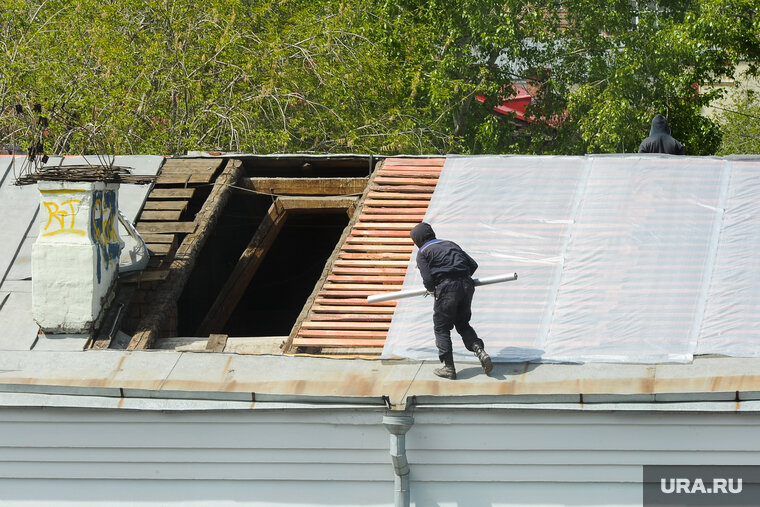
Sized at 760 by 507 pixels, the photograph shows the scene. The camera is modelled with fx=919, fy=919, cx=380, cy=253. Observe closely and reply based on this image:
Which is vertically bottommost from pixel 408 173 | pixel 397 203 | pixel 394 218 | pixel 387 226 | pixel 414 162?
pixel 387 226

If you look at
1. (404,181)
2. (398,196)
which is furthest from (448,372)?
(404,181)

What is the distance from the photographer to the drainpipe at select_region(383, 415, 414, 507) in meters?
7.32

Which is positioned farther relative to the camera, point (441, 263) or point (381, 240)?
point (381, 240)

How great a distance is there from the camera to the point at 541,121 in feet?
81.2

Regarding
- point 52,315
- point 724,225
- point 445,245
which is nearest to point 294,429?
point 445,245

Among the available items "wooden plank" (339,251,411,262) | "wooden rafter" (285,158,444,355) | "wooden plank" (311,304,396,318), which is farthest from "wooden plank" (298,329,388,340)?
"wooden plank" (339,251,411,262)

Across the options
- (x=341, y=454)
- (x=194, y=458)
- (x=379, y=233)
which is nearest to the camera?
(x=341, y=454)

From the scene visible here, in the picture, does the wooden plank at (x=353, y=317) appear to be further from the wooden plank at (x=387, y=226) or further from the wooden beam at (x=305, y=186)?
the wooden beam at (x=305, y=186)

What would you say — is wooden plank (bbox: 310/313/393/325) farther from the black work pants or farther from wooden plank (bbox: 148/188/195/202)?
wooden plank (bbox: 148/188/195/202)

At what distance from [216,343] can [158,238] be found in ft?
6.86

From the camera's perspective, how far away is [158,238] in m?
11.2

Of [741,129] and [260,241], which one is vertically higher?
[741,129]

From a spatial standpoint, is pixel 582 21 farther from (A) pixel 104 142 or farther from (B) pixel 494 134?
(A) pixel 104 142

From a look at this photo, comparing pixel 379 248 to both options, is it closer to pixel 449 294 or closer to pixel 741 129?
pixel 449 294
